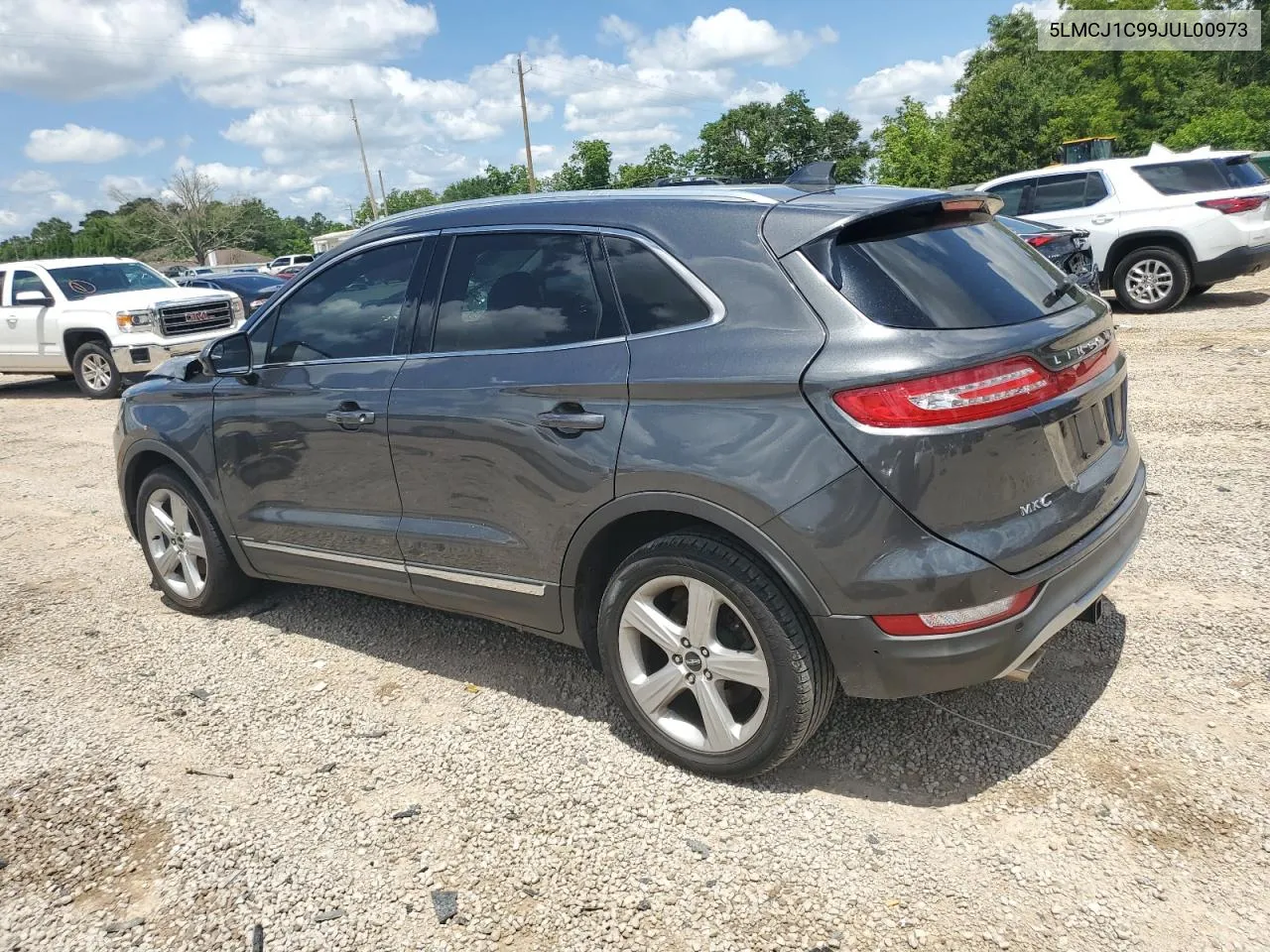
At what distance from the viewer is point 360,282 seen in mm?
3812

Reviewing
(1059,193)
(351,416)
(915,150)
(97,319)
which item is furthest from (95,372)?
(915,150)

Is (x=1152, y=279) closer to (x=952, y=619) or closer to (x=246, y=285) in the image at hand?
(x=952, y=619)

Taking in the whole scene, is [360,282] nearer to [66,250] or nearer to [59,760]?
[59,760]

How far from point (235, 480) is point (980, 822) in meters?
3.34

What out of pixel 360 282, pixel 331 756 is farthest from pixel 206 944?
pixel 360 282

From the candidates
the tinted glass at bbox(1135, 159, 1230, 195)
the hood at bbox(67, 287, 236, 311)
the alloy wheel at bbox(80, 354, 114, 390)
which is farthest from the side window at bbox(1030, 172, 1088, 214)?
the alloy wheel at bbox(80, 354, 114, 390)

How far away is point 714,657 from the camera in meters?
2.85

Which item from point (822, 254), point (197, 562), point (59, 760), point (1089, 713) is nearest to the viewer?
point (822, 254)

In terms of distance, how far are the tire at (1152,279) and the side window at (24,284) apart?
46.9 feet

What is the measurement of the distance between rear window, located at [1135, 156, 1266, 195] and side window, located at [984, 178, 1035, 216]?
1.56m

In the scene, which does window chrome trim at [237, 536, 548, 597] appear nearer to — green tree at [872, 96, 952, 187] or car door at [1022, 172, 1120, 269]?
car door at [1022, 172, 1120, 269]

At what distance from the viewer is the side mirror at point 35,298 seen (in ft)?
41.6

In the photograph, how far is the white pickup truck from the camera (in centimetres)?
1237

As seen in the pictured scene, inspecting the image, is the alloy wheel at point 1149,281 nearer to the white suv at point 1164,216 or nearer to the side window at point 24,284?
the white suv at point 1164,216
